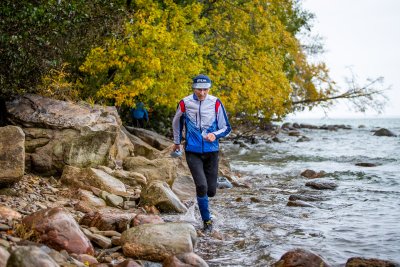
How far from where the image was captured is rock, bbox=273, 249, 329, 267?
5863 mm

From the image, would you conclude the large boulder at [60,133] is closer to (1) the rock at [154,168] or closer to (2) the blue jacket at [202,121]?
(1) the rock at [154,168]

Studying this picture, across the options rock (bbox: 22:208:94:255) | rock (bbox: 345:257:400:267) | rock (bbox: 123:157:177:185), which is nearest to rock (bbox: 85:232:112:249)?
rock (bbox: 22:208:94:255)

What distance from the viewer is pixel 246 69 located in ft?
67.7

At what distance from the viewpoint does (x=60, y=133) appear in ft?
33.7

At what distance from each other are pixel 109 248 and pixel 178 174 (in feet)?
18.8

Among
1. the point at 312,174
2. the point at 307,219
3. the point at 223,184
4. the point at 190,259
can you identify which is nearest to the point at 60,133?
the point at 223,184

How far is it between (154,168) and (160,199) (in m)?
2.48

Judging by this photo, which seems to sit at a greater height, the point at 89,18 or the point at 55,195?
the point at 89,18

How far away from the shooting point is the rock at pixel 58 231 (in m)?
5.64

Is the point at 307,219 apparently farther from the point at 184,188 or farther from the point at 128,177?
the point at 128,177

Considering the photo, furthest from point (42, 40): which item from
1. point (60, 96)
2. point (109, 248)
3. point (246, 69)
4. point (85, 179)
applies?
point (246, 69)

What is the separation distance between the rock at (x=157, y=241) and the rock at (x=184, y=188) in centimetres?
407

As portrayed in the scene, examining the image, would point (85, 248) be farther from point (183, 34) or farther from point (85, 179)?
point (183, 34)

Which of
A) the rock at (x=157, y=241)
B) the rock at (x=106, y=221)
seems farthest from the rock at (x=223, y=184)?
the rock at (x=157, y=241)
